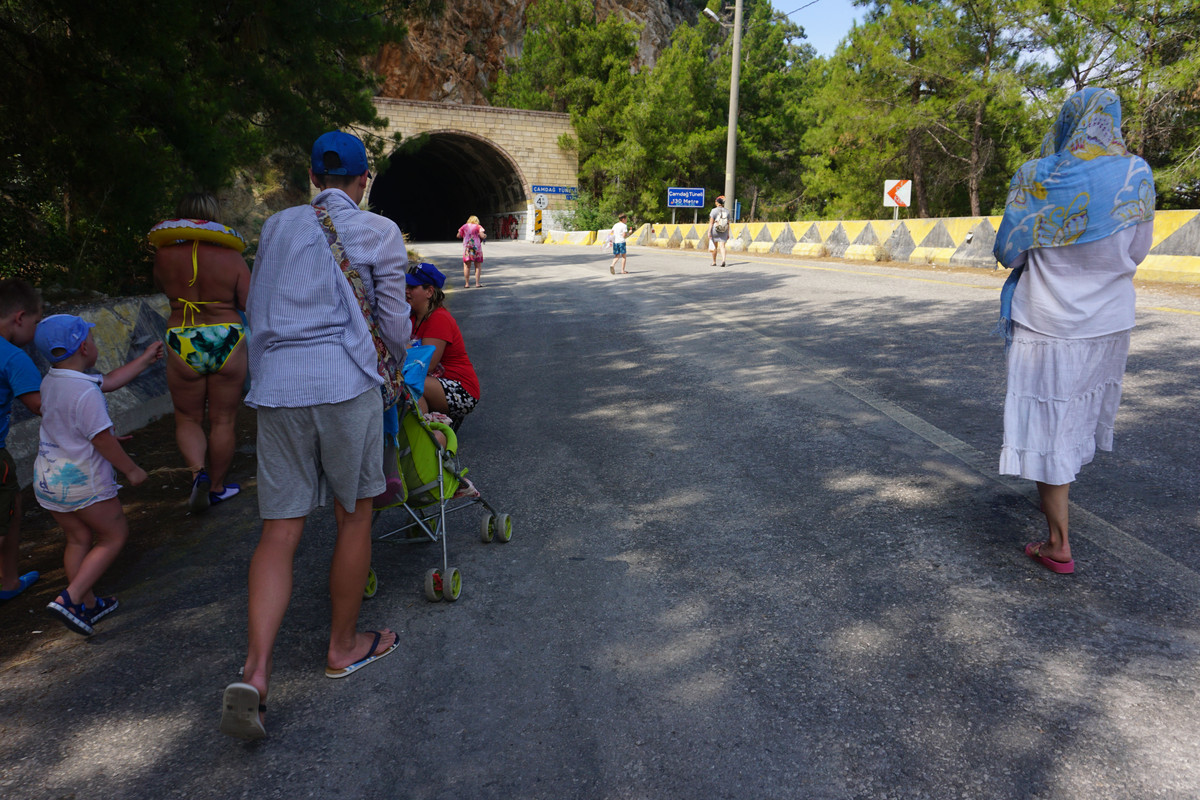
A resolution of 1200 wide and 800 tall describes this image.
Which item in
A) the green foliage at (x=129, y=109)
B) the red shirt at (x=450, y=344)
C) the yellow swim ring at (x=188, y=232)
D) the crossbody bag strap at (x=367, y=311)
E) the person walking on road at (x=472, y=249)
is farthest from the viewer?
the person walking on road at (x=472, y=249)

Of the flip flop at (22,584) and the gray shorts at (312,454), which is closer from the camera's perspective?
the gray shorts at (312,454)

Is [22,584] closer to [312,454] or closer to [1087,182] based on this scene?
[312,454]

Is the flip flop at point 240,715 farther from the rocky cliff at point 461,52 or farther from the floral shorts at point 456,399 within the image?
the rocky cliff at point 461,52

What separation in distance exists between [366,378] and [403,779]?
128 centimetres

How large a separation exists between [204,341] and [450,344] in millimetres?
1432

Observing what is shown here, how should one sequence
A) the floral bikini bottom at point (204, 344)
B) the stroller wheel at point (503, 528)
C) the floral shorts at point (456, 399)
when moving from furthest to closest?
1. the floral shorts at point (456, 399)
2. the floral bikini bottom at point (204, 344)
3. the stroller wheel at point (503, 528)

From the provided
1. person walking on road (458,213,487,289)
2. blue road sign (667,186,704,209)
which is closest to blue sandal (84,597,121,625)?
person walking on road (458,213,487,289)

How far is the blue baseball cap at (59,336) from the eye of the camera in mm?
3203

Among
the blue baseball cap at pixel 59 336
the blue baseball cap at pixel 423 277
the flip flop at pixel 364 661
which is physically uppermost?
the blue baseball cap at pixel 423 277

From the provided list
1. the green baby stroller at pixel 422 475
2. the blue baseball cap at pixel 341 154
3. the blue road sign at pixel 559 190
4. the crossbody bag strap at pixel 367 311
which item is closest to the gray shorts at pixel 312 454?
the crossbody bag strap at pixel 367 311

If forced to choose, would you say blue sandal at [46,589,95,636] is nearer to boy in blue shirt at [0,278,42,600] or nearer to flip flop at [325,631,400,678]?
boy in blue shirt at [0,278,42,600]

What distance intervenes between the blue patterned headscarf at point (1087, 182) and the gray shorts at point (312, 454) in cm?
292

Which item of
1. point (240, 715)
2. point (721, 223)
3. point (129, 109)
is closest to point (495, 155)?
point (721, 223)

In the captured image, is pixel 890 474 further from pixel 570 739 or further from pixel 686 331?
pixel 686 331
